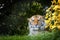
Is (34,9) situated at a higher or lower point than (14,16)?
higher

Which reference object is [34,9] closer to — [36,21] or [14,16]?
[14,16]

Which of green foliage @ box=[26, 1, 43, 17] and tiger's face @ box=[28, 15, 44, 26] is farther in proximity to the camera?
green foliage @ box=[26, 1, 43, 17]

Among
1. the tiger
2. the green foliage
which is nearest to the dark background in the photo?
the green foliage

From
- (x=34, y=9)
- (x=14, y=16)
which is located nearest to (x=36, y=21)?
(x=14, y=16)

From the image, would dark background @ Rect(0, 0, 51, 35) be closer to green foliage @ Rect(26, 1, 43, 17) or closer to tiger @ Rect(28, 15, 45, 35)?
green foliage @ Rect(26, 1, 43, 17)

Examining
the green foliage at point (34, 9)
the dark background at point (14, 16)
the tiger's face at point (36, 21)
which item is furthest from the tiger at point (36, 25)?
the green foliage at point (34, 9)

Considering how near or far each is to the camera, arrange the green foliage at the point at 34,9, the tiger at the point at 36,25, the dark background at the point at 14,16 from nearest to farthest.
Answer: the tiger at the point at 36,25
the dark background at the point at 14,16
the green foliage at the point at 34,9

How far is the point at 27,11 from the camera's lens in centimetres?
945

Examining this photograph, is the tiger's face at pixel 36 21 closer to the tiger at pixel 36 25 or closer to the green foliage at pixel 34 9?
the tiger at pixel 36 25

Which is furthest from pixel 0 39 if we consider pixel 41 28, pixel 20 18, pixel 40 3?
pixel 40 3

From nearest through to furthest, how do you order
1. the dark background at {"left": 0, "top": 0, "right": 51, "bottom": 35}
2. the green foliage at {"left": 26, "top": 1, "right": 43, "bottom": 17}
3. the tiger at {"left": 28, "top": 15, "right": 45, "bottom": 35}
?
the tiger at {"left": 28, "top": 15, "right": 45, "bottom": 35}
the dark background at {"left": 0, "top": 0, "right": 51, "bottom": 35}
the green foliage at {"left": 26, "top": 1, "right": 43, "bottom": 17}

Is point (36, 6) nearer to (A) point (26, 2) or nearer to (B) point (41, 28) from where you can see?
(A) point (26, 2)

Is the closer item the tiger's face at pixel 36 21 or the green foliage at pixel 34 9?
the tiger's face at pixel 36 21

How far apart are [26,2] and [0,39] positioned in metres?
2.19
